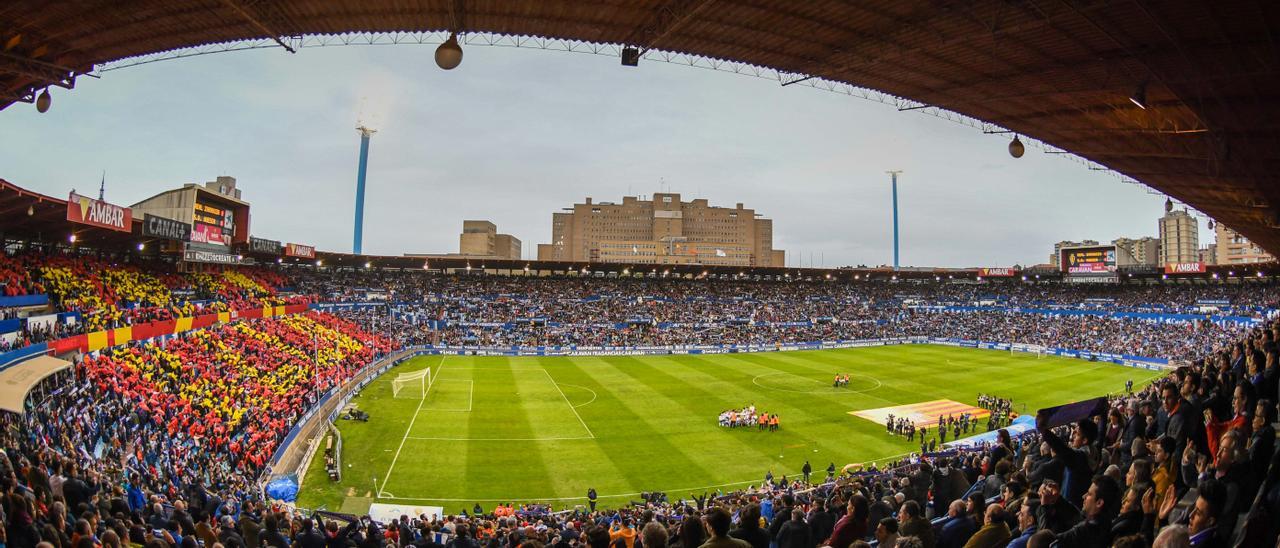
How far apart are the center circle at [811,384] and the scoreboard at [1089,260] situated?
4331cm

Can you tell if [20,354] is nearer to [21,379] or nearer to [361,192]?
[21,379]

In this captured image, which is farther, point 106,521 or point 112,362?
point 112,362

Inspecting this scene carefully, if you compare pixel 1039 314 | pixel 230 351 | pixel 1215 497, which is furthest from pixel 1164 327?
pixel 230 351

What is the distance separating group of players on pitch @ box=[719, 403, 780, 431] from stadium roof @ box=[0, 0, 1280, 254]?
54.5ft

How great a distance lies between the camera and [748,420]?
97.8 feet

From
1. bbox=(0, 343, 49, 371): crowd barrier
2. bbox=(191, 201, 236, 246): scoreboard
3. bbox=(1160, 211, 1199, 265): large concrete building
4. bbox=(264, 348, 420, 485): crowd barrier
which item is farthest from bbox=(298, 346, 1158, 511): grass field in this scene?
bbox=(1160, 211, 1199, 265): large concrete building

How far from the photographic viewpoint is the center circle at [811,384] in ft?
128

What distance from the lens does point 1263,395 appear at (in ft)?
26.0

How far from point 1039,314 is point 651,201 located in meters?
130

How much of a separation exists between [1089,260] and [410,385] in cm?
7336

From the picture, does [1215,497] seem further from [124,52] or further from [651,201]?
[651,201]

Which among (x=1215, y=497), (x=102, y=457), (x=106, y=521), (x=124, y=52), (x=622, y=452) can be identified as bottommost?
(x=622, y=452)

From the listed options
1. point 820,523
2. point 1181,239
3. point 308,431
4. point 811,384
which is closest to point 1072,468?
point 820,523

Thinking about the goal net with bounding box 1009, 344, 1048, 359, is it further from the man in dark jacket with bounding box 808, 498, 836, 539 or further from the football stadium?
the man in dark jacket with bounding box 808, 498, 836, 539
